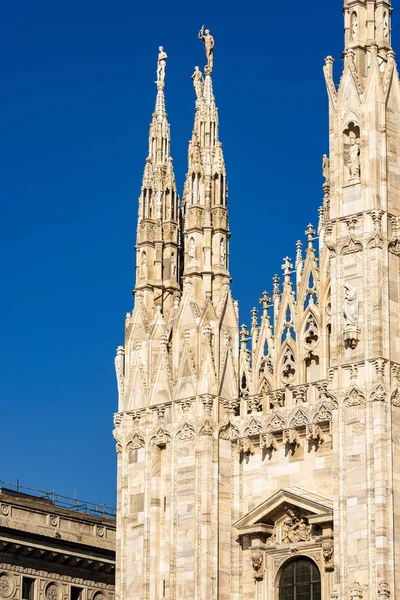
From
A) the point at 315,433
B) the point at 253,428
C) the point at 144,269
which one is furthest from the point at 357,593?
the point at 144,269

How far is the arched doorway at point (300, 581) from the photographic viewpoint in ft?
138

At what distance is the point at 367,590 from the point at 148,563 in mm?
7928

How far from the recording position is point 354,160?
4253 cm

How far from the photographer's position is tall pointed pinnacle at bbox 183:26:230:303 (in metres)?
46.7

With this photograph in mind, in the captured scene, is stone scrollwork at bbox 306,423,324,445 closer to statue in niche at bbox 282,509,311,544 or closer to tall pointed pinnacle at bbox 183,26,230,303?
statue in niche at bbox 282,509,311,544

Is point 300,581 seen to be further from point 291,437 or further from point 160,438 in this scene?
point 160,438

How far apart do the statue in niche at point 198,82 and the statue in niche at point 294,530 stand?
1338 cm

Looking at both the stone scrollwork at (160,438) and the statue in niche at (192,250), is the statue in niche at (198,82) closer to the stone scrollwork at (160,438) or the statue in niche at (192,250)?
the statue in niche at (192,250)

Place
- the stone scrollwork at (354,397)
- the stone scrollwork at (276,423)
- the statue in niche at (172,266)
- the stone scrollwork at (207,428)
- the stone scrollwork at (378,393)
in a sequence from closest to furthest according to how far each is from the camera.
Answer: the stone scrollwork at (378,393) < the stone scrollwork at (354,397) < the stone scrollwork at (276,423) < the stone scrollwork at (207,428) < the statue in niche at (172,266)

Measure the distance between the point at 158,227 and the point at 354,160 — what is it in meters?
7.90

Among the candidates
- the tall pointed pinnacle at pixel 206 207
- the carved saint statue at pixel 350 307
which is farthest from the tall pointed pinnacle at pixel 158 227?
the carved saint statue at pixel 350 307

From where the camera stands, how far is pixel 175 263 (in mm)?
48250

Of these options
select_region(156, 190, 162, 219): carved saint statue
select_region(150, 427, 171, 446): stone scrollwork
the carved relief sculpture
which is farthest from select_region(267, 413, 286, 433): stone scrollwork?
select_region(156, 190, 162, 219): carved saint statue

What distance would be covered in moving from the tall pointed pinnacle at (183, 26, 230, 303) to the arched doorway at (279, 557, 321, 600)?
831cm
